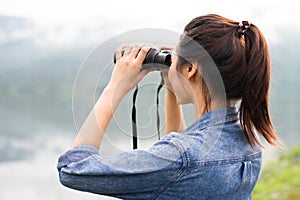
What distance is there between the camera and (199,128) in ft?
2.81

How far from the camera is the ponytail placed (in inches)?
32.9

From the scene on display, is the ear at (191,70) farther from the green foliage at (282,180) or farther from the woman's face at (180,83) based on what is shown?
the green foliage at (282,180)

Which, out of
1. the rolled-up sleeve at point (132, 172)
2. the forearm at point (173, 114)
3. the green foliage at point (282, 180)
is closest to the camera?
the rolled-up sleeve at point (132, 172)

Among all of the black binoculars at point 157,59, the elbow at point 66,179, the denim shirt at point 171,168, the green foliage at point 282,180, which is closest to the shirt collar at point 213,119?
the denim shirt at point 171,168

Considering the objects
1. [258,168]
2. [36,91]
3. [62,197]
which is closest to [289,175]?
[62,197]

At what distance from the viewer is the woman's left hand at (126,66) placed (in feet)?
2.83

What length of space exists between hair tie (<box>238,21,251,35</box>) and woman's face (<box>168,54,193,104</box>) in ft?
0.39

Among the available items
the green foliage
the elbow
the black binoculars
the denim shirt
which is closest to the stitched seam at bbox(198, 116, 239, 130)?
the denim shirt

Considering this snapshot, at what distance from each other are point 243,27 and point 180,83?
0.15m

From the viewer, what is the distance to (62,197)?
3770 millimetres

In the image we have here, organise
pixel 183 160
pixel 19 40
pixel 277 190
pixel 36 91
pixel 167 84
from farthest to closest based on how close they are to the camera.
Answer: pixel 36 91
pixel 277 190
pixel 19 40
pixel 167 84
pixel 183 160

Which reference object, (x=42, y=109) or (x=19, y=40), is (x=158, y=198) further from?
(x=42, y=109)

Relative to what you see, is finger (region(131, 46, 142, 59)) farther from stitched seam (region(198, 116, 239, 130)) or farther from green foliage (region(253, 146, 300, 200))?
green foliage (region(253, 146, 300, 200))

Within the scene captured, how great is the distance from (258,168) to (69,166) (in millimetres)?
359
